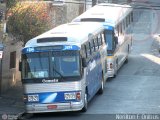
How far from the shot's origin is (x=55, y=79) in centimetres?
2206

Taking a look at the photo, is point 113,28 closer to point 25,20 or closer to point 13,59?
point 13,59

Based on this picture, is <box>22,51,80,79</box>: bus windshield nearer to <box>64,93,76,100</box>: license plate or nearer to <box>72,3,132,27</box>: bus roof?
<box>64,93,76,100</box>: license plate

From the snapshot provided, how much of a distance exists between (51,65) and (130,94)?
647 centimetres

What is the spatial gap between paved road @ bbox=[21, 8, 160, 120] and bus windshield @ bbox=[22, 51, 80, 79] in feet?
5.91

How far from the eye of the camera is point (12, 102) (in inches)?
1005

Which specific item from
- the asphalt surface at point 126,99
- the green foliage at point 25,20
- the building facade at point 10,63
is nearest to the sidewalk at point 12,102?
the asphalt surface at point 126,99

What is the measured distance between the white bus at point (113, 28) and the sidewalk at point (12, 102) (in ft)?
18.6

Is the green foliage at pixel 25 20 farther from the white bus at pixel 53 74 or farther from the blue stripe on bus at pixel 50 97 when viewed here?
the blue stripe on bus at pixel 50 97

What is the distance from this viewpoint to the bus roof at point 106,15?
3206 cm

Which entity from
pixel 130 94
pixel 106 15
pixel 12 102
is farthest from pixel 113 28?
pixel 12 102

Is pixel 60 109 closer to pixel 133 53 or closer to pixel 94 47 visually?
pixel 94 47

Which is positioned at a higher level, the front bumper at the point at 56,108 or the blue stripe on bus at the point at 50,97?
the blue stripe on bus at the point at 50,97

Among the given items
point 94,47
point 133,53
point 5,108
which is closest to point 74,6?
point 133,53

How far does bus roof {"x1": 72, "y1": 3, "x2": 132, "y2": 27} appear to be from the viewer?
1262 inches
